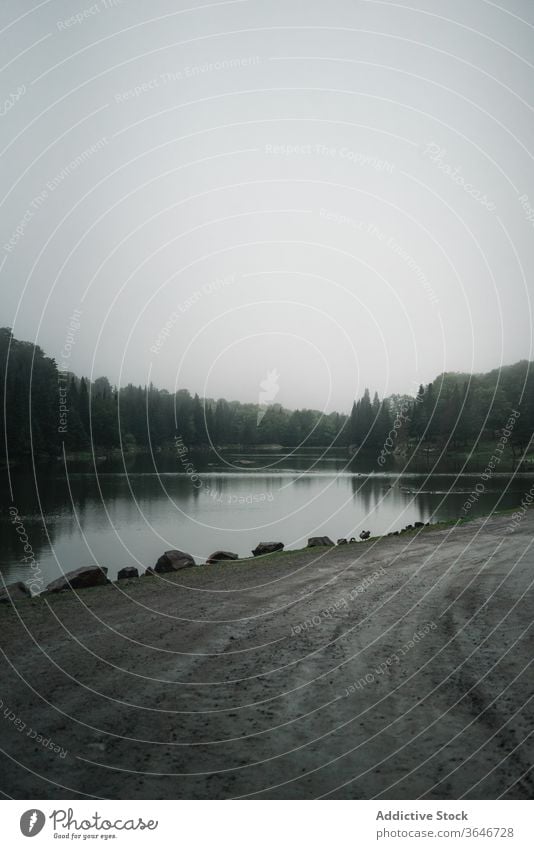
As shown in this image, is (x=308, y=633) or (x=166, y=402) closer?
(x=308, y=633)

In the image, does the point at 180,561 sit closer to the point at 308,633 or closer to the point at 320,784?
the point at 308,633

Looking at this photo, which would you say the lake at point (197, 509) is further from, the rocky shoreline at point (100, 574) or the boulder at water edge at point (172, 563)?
the boulder at water edge at point (172, 563)

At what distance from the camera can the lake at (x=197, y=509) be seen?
27125 millimetres

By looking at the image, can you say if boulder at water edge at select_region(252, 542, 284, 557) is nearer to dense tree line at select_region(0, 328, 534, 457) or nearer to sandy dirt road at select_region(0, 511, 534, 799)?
sandy dirt road at select_region(0, 511, 534, 799)

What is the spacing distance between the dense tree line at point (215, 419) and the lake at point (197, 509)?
13.6 meters

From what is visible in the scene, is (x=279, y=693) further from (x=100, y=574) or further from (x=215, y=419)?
(x=215, y=419)

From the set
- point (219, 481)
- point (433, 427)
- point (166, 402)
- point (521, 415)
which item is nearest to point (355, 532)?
point (219, 481)
